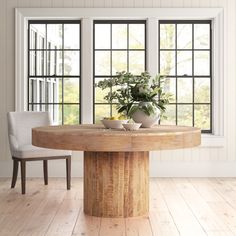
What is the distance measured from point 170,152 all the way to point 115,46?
1.60 metres

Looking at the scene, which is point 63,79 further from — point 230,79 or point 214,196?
point 214,196

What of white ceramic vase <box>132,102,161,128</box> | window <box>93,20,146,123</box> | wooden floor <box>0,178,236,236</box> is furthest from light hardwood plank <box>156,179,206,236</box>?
window <box>93,20,146,123</box>

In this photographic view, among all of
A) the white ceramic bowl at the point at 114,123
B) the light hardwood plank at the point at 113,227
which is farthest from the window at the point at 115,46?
the light hardwood plank at the point at 113,227

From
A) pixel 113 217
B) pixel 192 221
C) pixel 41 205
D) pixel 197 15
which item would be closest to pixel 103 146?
pixel 113 217

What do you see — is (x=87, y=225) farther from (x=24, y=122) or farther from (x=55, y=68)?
(x=55, y=68)

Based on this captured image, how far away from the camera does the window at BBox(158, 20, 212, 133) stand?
21.6 ft

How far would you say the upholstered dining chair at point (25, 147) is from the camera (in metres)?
5.24

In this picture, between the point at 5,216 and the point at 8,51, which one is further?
the point at 8,51

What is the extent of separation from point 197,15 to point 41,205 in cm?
330

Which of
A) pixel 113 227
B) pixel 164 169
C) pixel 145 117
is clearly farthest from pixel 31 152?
pixel 164 169

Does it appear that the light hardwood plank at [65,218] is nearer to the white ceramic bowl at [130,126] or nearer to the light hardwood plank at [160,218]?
the light hardwood plank at [160,218]

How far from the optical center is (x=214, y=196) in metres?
5.18

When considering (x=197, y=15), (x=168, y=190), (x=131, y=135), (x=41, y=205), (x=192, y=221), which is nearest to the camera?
(x=131, y=135)

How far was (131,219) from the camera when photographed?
4078 millimetres
